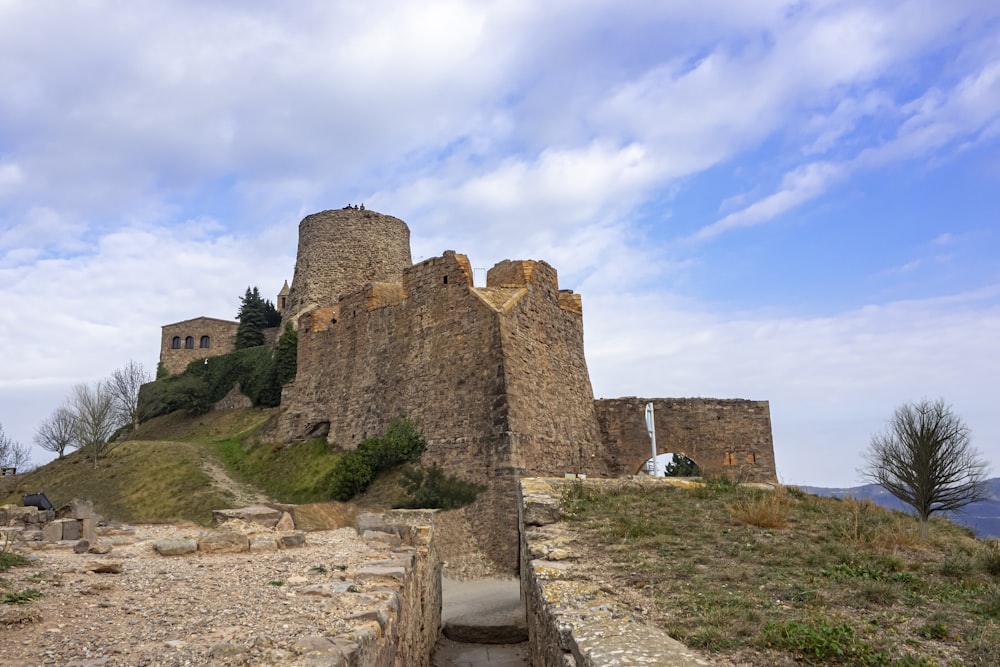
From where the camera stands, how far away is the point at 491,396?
17.2 m

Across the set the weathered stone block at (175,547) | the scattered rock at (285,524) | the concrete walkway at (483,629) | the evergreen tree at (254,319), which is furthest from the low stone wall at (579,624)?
the evergreen tree at (254,319)

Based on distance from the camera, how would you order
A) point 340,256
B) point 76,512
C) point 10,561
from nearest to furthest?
point 10,561, point 76,512, point 340,256

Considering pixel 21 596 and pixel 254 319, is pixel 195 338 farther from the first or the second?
pixel 21 596

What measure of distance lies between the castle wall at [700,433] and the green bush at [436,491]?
7236mm

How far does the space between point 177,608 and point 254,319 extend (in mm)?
37535

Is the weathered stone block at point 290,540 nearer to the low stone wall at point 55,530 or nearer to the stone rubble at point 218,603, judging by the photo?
the stone rubble at point 218,603

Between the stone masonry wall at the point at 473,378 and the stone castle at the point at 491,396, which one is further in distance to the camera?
the stone castle at the point at 491,396

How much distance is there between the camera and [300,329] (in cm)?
2597

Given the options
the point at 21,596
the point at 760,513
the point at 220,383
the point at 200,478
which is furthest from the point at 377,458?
the point at 220,383

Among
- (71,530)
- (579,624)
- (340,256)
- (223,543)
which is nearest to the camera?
(579,624)

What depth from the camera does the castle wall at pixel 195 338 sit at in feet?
157

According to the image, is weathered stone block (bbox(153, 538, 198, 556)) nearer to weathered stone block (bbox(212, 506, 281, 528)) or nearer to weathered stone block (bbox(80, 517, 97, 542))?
weathered stone block (bbox(80, 517, 97, 542))

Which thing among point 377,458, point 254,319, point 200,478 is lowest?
point 200,478

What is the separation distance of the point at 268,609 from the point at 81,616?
134 centimetres
